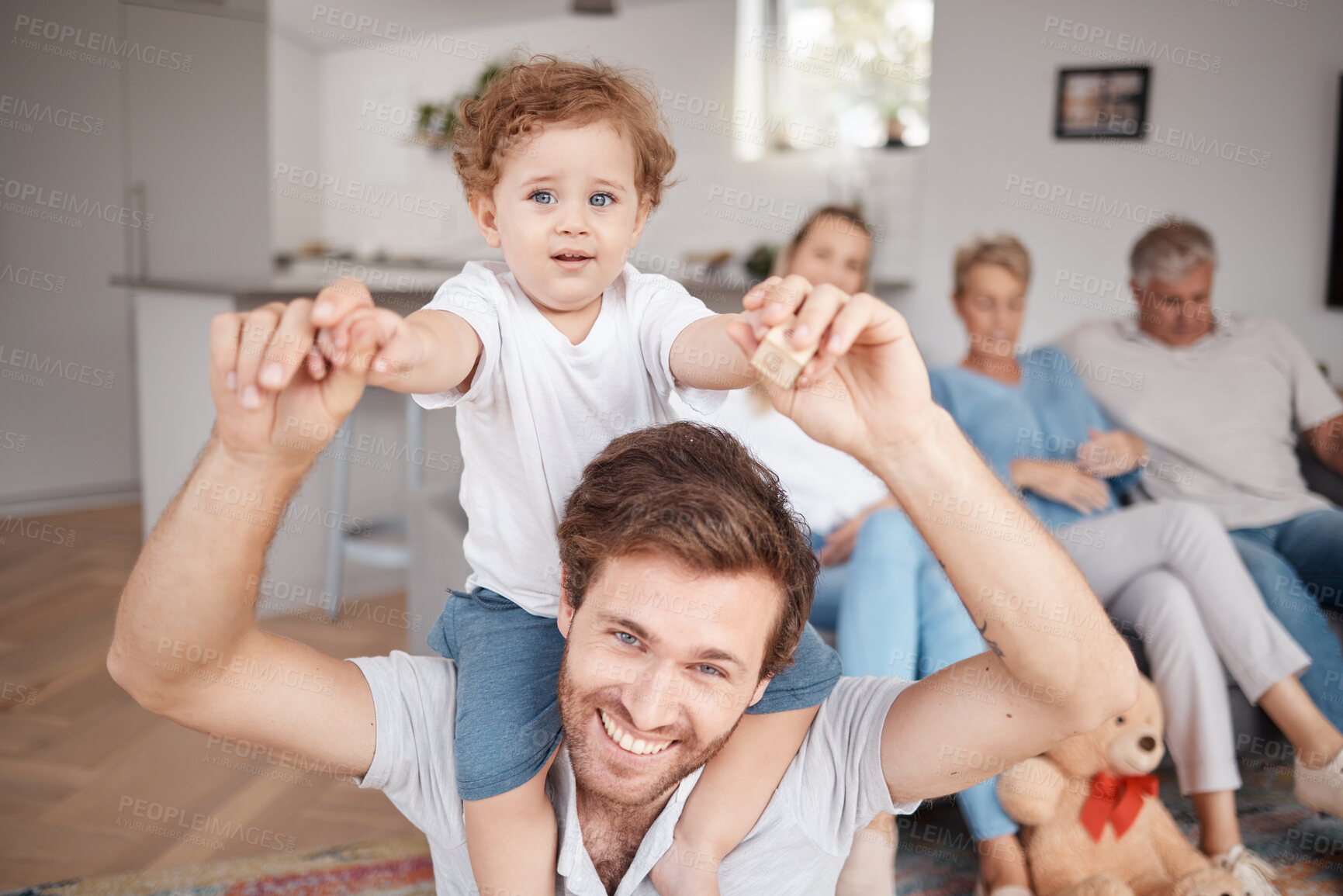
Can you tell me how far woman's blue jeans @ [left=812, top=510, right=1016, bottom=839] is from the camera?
175cm

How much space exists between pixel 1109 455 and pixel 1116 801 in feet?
3.38

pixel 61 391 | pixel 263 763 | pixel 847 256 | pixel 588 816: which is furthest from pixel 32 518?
pixel 588 816

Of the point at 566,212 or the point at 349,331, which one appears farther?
the point at 566,212

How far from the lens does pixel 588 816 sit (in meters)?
1.10

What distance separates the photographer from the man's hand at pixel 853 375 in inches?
29.1

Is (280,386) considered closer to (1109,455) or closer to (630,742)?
(630,742)

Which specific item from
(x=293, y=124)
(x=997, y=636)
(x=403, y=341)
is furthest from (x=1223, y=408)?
(x=293, y=124)

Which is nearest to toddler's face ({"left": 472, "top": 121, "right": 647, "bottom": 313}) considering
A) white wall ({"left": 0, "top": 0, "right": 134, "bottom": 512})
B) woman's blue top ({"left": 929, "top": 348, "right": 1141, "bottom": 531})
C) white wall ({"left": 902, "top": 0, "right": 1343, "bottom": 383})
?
woman's blue top ({"left": 929, "top": 348, "right": 1141, "bottom": 531})

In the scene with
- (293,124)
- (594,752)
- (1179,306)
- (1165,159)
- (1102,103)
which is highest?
(293,124)

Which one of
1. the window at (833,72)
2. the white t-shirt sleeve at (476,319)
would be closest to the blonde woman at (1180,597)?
the white t-shirt sleeve at (476,319)

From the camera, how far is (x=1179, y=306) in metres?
2.68

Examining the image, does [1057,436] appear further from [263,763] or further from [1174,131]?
[263,763]

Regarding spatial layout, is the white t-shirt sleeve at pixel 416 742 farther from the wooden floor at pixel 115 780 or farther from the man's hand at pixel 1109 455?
the man's hand at pixel 1109 455

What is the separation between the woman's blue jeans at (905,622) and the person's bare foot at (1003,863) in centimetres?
2
